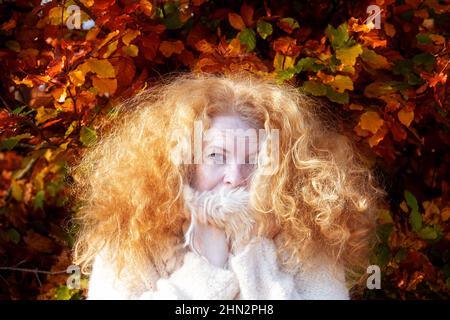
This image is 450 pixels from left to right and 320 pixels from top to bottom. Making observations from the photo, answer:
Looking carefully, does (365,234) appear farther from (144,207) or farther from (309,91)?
(144,207)

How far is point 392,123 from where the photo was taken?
221cm

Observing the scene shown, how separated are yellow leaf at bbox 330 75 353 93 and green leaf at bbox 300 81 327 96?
0.03 metres

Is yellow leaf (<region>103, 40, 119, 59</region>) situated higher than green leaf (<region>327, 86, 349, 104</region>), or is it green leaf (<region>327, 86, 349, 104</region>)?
yellow leaf (<region>103, 40, 119, 59</region>)

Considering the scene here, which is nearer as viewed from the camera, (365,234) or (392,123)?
(365,234)

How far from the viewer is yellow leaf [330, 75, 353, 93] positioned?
212cm

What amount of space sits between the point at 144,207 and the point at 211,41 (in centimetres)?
78

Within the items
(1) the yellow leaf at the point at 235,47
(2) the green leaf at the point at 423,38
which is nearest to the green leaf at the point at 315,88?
(1) the yellow leaf at the point at 235,47

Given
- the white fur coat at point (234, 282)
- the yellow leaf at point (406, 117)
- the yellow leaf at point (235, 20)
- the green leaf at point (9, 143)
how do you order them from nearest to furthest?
1. the white fur coat at point (234, 282)
2. the green leaf at point (9, 143)
3. the yellow leaf at point (406, 117)
4. the yellow leaf at point (235, 20)

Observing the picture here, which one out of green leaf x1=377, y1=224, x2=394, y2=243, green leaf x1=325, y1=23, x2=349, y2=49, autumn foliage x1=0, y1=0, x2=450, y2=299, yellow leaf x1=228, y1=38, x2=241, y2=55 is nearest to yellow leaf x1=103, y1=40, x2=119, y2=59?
autumn foliage x1=0, y1=0, x2=450, y2=299

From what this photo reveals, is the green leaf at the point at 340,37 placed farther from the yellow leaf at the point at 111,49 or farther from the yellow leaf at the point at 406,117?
the yellow leaf at the point at 111,49

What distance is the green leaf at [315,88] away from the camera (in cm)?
212

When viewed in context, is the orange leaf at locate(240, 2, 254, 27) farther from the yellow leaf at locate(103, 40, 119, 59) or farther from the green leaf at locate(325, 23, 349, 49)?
the yellow leaf at locate(103, 40, 119, 59)

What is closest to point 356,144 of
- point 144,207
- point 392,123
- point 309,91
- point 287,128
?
point 392,123

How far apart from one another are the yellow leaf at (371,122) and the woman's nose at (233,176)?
550 millimetres
